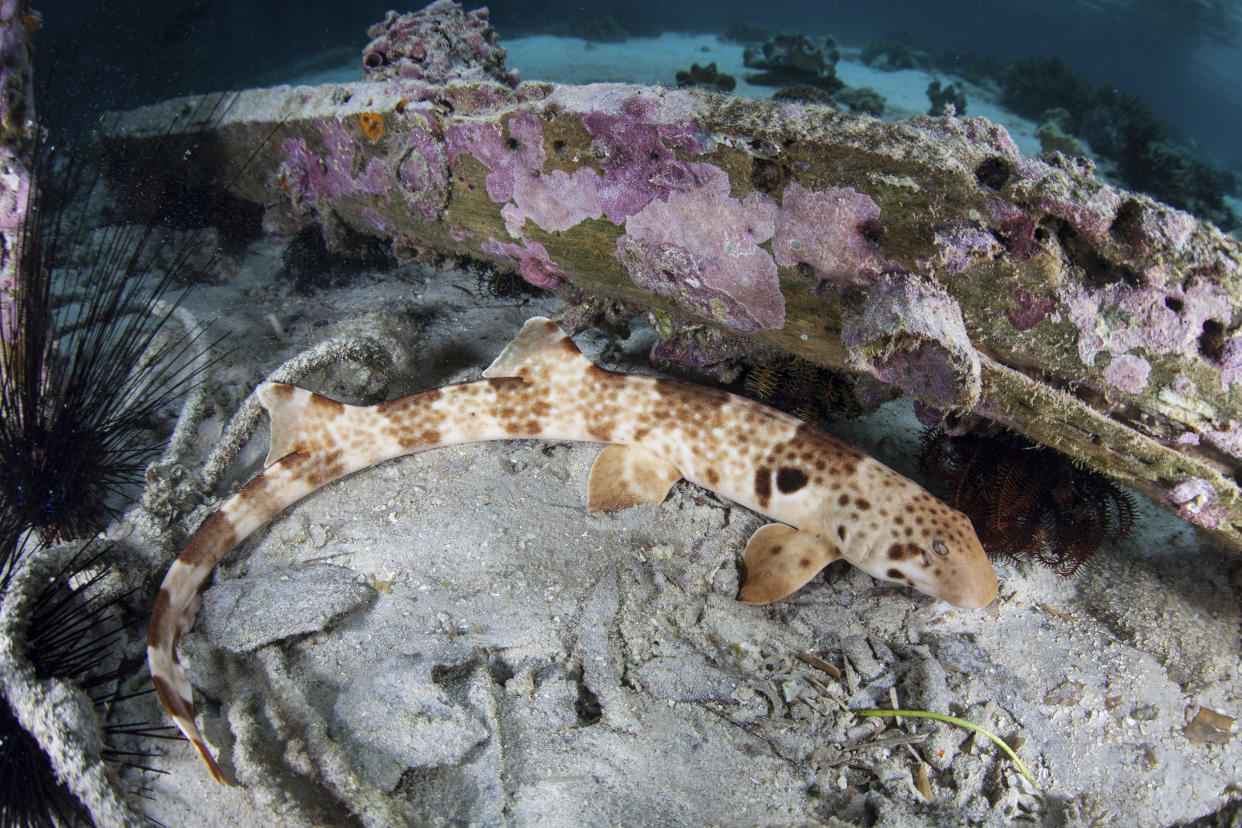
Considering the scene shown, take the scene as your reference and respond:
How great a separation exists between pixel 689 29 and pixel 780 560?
30.1 meters

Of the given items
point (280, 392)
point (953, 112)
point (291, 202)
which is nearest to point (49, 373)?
point (280, 392)

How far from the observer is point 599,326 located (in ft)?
15.6

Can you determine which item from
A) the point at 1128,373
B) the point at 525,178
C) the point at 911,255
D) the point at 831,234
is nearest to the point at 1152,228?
the point at 1128,373

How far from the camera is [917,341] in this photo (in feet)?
8.68

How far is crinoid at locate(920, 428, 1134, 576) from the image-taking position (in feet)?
11.9

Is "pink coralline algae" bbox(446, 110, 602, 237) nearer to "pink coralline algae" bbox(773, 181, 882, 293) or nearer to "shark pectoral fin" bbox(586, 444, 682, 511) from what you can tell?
"pink coralline algae" bbox(773, 181, 882, 293)

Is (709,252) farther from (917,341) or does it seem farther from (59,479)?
(59,479)

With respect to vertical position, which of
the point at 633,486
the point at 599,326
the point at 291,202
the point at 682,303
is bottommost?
the point at 633,486

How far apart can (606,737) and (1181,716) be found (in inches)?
120

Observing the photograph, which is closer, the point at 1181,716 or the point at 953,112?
the point at 953,112

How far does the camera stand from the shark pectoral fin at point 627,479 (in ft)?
12.3

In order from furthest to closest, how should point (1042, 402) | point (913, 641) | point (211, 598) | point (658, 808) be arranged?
point (913, 641) → point (211, 598) → point (1042, 402) → point (658, 808)

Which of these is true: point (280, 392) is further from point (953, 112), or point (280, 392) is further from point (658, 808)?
point (953, 112)

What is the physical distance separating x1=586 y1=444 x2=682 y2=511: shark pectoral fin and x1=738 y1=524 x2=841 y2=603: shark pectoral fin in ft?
2.17
